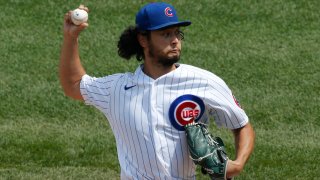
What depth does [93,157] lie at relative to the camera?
7641mm

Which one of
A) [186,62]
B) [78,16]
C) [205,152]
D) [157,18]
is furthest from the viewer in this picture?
[186,62]

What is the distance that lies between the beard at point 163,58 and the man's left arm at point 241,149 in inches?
20.4

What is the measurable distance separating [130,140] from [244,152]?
0.64 meters

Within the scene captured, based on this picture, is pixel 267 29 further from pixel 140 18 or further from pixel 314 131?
pixel 140 18

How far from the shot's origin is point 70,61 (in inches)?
195

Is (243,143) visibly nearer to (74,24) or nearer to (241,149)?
(241,149)

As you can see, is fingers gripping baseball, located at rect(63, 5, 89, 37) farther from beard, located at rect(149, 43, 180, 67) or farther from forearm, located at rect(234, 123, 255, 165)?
forearm, located at rect(234, 123, 255, 165)

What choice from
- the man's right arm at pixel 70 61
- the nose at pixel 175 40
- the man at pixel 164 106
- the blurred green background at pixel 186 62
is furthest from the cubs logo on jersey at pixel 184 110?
the blurred green background at pixel 186 62

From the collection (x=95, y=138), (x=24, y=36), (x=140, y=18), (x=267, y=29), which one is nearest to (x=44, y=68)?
(x=24, y=36)

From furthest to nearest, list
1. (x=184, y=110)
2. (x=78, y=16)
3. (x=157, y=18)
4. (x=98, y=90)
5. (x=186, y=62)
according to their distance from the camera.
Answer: (x=186, y=62) < (x=98, y=90) < (x=78, y=16) < (x=157, y=18) < (x=184, y=110)

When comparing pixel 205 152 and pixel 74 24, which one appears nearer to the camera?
pixel 205 152

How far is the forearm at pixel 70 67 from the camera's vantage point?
4926 millimetres

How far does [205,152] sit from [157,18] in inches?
31.2

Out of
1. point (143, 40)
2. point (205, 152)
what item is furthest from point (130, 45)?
point (205, 152)
